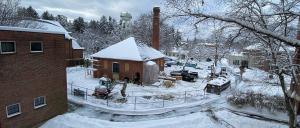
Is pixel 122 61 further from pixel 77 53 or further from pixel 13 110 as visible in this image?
pixel 77 53

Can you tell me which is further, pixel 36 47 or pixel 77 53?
pixel 77 53

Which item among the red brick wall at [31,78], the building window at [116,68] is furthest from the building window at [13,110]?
the building window at [116,68]

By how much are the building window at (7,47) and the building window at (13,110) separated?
2988 mm

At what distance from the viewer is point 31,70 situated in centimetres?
1286

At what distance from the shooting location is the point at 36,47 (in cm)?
1297

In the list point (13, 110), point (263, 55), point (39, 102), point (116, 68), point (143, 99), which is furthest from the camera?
point (116, 68)

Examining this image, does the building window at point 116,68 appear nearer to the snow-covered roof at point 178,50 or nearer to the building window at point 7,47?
the building window at point 7,47

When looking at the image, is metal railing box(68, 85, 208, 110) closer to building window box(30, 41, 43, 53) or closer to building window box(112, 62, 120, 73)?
building window box(112, 62, 120, 73)

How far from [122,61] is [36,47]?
13.0 metres

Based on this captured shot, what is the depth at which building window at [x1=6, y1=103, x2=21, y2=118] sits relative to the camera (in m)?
11.9

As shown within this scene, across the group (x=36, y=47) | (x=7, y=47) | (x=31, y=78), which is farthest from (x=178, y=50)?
(x=7, y=47)

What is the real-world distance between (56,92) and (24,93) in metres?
2.34

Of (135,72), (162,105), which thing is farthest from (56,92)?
(135,72)

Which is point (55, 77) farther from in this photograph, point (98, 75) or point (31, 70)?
point (98, 75)
